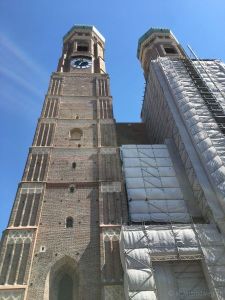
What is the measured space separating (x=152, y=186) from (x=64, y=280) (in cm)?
711

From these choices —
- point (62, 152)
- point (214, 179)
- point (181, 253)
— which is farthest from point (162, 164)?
point (181, 253)

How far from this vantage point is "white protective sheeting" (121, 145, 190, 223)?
17.5m

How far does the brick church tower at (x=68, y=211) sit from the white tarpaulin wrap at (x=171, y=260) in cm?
131

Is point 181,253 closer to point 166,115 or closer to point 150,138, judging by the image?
point 166,115

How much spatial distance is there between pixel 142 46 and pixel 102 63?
20.1ft

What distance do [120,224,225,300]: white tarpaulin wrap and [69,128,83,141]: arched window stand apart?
32.0ft

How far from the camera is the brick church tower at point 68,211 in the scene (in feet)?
47.1

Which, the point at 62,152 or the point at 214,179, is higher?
the point at 62,152

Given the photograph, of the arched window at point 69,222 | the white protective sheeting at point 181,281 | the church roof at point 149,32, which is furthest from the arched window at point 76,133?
the church roof at point 149,32

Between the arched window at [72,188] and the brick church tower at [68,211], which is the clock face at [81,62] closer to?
the brick church tower at [68,211]

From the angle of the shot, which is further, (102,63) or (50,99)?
(102,63)

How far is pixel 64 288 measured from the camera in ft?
48.3

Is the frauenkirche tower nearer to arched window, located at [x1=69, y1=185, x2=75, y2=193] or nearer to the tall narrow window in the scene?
the tall narrow window

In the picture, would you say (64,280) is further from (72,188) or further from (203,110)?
(203,110)
